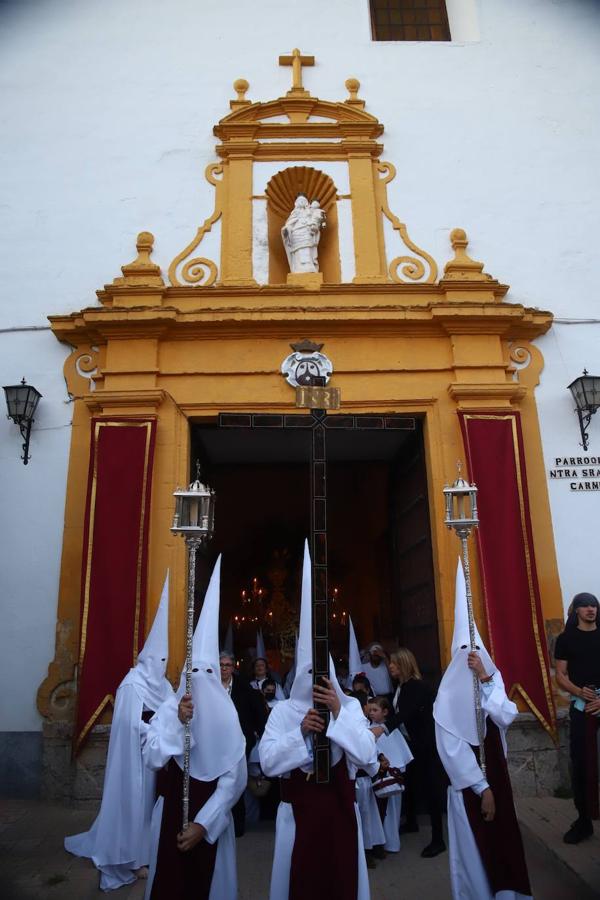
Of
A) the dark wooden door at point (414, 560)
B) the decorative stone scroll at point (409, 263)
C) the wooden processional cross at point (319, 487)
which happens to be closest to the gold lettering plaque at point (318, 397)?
the wooden processional cross at point (319, 487)

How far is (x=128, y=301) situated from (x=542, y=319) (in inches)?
184

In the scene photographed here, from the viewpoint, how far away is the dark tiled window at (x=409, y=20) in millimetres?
9477

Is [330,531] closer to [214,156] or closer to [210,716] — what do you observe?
[214,156]

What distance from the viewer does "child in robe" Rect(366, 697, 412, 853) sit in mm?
4891

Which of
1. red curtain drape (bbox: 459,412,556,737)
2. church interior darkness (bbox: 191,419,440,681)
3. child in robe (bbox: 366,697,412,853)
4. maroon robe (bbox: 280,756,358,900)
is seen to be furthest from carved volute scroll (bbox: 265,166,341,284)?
maroon robe (bbox: 280,756,358,900)

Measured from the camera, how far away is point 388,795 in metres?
4.79

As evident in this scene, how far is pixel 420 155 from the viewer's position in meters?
8.47

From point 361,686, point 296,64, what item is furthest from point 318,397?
point 296,64

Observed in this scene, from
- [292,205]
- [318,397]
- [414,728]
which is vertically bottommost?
[414,728]

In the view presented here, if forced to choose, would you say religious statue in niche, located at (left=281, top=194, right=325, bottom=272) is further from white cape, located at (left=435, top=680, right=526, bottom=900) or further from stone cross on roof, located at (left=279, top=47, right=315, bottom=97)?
white cape, located at (left=435, top=680, right=526, bottom=900)

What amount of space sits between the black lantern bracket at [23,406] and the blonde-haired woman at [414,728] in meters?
4.34

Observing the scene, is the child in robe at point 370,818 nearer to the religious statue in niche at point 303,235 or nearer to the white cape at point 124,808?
the white cape at point 124,808

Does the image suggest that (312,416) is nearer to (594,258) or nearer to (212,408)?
(212,408)

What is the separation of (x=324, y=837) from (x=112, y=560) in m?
3.67
